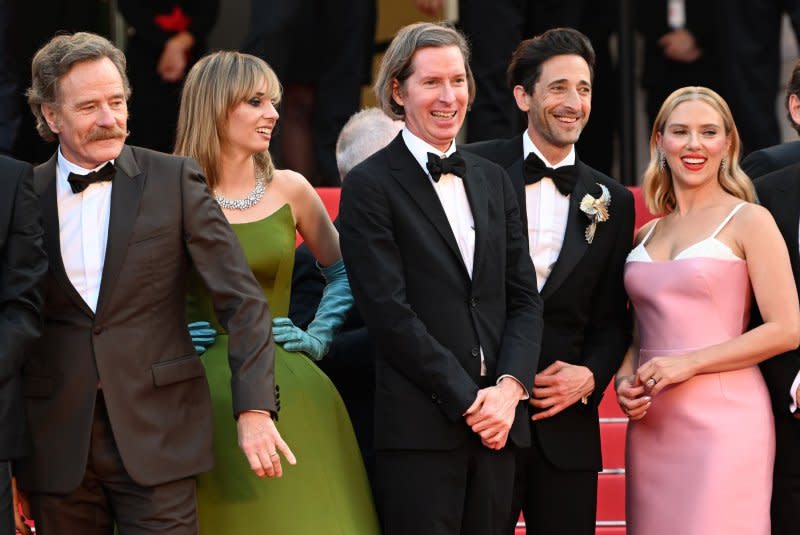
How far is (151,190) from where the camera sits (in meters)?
3.62

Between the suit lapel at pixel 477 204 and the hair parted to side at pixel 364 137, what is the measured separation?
77 cm

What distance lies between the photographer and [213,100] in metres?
4.19

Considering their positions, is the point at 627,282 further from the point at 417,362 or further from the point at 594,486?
the point at 417,362

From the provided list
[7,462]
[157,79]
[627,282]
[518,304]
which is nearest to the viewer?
[7,462]

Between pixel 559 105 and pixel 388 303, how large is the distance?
1.00 m

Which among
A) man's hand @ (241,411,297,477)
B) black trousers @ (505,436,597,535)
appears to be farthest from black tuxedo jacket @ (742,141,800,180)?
man's hand @ (241,411,297,477)

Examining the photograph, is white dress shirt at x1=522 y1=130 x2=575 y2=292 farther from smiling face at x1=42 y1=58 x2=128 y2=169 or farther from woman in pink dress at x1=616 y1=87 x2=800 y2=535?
smiling face at x1=42 y1=58 x2=128 y2=169

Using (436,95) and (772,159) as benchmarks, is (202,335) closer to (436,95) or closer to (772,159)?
(436,95)

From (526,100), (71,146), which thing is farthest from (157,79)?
(71,146)

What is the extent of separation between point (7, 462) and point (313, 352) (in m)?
1.06

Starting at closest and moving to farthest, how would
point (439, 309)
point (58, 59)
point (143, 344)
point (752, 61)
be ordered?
point (143, 344) < point (58, 59) < point (439, 309) < point (752, 61)

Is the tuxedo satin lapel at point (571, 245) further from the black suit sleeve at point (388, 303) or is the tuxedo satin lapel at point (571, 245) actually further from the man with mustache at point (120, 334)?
the man with mustache at point (120, 334)

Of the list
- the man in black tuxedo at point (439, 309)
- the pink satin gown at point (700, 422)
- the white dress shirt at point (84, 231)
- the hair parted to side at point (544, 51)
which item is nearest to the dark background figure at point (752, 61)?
the hair parted to side at point (544, 51)

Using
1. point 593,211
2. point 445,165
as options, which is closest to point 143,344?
point 445,165
